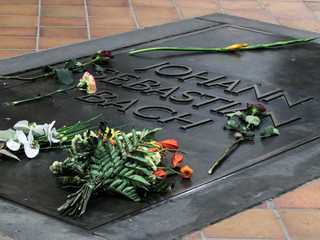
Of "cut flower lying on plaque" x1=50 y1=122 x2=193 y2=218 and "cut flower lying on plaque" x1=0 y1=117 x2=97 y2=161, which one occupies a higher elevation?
"cut flower lying on plaque" x1=0 y1=117 x2=97 y2=161

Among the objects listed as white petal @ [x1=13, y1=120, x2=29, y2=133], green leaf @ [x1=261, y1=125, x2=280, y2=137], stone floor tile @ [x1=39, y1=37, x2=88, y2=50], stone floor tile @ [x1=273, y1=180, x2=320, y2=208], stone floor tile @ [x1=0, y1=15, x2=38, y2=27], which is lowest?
stone floor tile @ [x1=273, y1=180, x2=320, y2=208]

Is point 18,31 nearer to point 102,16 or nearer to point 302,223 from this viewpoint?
point 102,16

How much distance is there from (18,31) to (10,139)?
1.83m

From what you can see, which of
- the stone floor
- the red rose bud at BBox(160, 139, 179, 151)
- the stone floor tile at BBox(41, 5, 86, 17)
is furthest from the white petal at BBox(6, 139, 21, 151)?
the stone floor tile at BBox(41, 5, 86, 17)

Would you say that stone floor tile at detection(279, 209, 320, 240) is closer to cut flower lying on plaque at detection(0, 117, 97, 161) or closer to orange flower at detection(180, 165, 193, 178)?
orange flower at detection(180, 165, 193, 178)

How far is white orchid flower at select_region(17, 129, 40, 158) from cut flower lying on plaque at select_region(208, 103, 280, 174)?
744mm

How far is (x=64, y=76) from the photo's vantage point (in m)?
3.44

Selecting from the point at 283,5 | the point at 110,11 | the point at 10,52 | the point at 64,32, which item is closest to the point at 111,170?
the point at 10,52

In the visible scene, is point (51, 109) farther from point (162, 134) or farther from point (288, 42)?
point (288, 42)

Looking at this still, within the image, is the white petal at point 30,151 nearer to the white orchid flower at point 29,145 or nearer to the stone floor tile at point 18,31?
the white orchid flower at point 29,145

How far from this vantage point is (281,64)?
3801mm

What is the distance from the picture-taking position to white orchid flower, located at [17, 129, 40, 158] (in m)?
2.61

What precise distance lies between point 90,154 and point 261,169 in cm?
69

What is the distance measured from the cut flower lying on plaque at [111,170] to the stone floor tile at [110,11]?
2.40m
